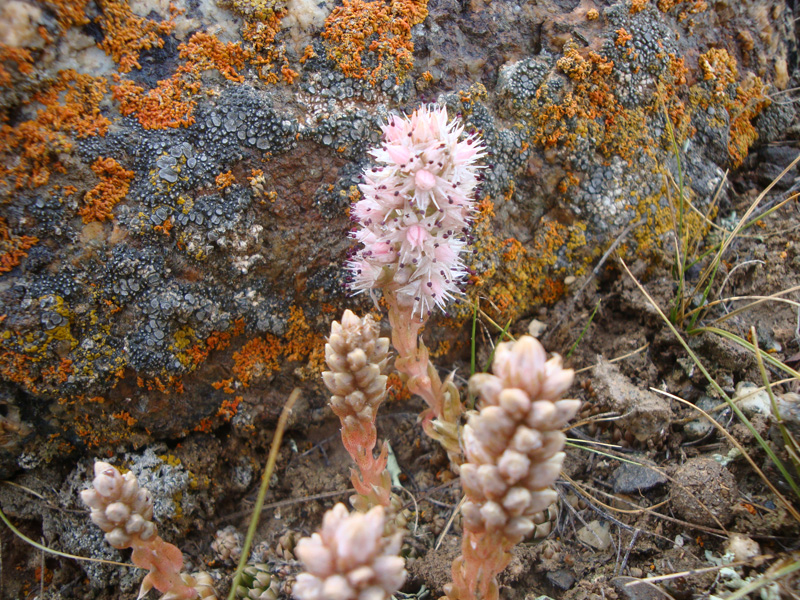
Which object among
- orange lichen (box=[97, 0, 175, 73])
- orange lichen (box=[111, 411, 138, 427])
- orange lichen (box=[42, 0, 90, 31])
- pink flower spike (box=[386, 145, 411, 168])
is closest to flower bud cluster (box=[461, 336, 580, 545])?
pink flower spike (box=[386, 145, 411, 168])

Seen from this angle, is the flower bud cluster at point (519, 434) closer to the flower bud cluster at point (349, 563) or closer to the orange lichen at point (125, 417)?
the flower bud cluster at point (349, 563)

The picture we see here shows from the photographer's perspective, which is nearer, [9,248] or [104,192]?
[9,248]

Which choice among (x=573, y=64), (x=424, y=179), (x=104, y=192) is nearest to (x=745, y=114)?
(x=573, y=64)

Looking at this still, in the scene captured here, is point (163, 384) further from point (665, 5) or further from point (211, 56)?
point (665, 5)

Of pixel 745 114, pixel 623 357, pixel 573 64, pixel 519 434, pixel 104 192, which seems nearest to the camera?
pixel 519 434

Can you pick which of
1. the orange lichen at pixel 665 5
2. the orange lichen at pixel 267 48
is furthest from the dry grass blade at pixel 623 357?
the orange lichen at pixel 267 48

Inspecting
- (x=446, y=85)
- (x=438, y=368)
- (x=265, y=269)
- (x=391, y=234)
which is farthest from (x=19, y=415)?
(x=446, y=85)
